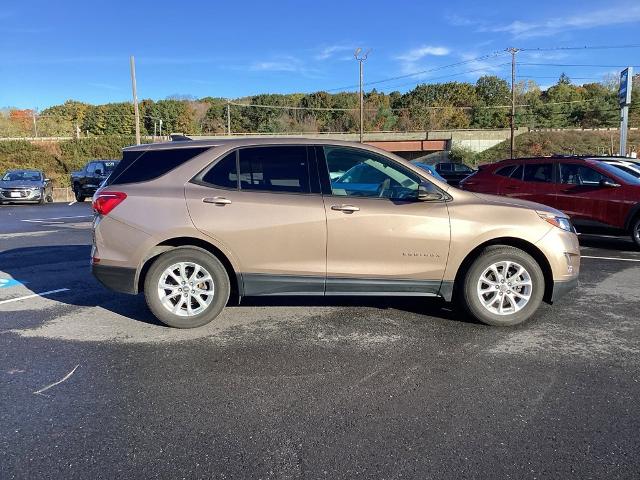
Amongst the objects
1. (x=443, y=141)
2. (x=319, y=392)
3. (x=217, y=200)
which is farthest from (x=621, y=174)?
(x=443, y=141)

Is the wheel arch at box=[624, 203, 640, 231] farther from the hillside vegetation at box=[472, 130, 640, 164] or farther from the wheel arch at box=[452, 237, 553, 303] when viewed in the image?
the hillside vegetation at box=[472, 130, 640, 164]

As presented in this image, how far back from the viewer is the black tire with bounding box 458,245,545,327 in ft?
16.0

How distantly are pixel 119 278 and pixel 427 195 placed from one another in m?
3.05

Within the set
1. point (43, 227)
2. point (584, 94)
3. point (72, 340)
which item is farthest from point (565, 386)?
point (584, 94)

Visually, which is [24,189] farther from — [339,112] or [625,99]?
[339,112]

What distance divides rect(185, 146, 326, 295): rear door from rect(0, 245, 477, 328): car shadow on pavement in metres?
0.95

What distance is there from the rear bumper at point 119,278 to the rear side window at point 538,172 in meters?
→ 8.47

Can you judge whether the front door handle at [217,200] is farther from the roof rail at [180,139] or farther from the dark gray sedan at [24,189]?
the dark gray sedan at [24,189]

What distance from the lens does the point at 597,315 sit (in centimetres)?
535

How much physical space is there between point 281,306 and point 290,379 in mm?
1944

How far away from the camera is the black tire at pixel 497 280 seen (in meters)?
4.87

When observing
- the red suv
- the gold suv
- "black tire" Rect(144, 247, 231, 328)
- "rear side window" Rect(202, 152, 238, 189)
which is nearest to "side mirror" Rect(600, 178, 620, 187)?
the red suv

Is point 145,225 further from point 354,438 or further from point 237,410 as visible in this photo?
point 354,438

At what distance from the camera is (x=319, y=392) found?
3553 millimetres
